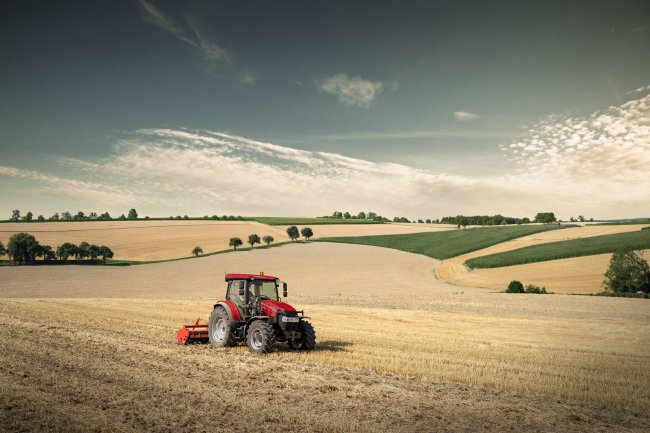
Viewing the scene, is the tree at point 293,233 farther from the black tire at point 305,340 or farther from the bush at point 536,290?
the black tire at point 305,340

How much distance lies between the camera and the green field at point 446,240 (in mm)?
77438

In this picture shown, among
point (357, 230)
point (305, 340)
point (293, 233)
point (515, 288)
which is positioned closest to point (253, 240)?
point (293, 233)

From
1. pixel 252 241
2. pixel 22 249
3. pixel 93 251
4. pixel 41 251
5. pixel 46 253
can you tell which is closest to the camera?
pixel 22 249

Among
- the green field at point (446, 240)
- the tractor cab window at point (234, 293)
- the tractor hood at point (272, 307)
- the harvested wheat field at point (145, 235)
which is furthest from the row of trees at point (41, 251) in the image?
the tractor hood at point (272, 307)

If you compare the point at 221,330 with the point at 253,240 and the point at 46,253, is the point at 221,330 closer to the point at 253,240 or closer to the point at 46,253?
the point at 46,253

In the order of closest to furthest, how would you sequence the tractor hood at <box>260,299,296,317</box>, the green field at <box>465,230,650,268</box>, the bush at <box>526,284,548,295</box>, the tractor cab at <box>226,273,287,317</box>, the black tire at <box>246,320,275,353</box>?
1. the black tire at <box>246,320,275,353</box>
2. the tractor hood at <box>260,299,296,317</box>
3. the tractor cab at <box>226,273,287,317</box>
4. the bush at <box>526,284,548,295</box>
5. the green field at <box>465,230,650,268</box>

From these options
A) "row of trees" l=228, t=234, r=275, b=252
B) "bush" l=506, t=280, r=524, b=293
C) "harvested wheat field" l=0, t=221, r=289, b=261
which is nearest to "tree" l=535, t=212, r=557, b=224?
"harvested wheat field" l=0, t=221, r=289, b=261

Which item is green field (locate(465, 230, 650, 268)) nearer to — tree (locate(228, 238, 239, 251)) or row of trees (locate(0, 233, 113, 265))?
tree (locate(228, 238, 239, 251))

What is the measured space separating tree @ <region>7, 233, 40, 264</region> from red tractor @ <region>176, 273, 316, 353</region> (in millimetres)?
60592

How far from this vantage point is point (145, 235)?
89250 mm

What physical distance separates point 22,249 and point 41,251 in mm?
2510

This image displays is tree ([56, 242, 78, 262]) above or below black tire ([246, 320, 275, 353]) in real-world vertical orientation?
above

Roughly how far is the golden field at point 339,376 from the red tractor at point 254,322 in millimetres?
490

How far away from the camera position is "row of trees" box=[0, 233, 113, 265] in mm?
62312
